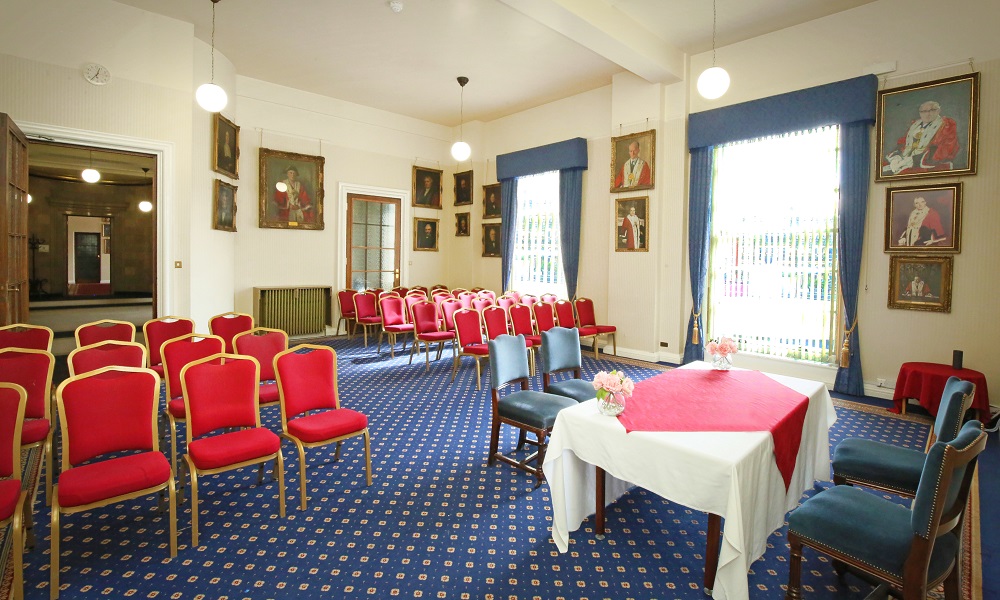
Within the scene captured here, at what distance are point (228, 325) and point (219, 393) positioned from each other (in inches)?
89.5

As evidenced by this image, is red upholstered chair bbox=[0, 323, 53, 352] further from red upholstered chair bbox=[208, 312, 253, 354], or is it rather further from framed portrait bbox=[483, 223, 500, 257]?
framed portrait bbox=[483, 223, 500, 257]

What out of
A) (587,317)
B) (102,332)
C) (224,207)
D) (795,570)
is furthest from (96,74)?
(795,570)

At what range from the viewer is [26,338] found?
4176 mm

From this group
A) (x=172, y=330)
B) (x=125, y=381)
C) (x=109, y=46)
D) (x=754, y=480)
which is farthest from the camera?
(x=109, y=46)

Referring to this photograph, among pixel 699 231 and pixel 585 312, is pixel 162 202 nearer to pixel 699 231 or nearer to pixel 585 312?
pixel 585 312

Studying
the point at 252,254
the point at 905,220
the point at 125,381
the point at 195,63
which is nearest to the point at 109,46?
the point at 195,63

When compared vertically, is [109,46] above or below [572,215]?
above

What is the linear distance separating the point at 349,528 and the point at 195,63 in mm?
6571

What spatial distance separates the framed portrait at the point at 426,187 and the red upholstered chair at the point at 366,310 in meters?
2.83

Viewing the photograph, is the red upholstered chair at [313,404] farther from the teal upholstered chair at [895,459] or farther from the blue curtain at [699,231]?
the blue curtain at [699,231]

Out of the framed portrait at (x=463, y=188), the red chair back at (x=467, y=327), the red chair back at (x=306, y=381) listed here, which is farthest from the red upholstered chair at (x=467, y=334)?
the framed portrait at (x=463, y=188)

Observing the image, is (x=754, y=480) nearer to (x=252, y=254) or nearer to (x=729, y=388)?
(x=729, y=388)

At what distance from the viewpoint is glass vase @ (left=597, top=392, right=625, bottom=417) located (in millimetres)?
2867

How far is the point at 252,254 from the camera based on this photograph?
346 inches
